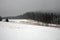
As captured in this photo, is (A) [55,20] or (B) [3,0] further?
(B) [3,0]

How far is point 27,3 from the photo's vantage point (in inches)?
49.9

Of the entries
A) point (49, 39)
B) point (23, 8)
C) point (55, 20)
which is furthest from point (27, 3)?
point (49, 39)

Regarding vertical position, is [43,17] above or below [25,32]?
above

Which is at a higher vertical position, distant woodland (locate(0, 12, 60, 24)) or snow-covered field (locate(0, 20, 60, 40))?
distant woodland (locate(0, 12, 60, 24))

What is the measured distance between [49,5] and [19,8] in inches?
13.1

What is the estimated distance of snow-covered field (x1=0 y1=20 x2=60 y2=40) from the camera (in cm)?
122

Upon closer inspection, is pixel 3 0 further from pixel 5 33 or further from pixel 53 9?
pixel 53 9

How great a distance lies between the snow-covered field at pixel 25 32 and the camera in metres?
1.22

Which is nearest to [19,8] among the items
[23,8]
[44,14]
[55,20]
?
[23,8]

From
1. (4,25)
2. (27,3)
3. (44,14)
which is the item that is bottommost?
(4,25)

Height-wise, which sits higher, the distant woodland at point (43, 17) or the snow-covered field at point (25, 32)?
the distant woodland at point (43, 17)

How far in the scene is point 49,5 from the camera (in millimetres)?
1223

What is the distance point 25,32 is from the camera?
50.4 inches

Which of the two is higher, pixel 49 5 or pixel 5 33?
pixel 49 5
